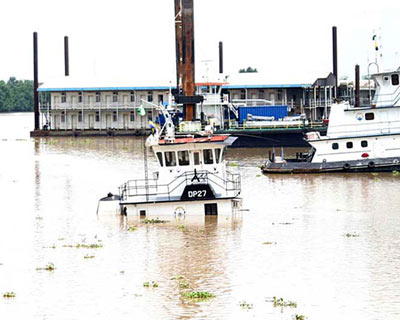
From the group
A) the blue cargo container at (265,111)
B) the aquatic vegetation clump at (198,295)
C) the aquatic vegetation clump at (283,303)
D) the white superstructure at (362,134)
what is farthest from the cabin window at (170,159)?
the blue cargo container at (265,111)

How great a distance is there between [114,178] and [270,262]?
27065 millimetres

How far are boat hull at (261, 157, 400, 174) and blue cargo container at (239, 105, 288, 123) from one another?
30076mm

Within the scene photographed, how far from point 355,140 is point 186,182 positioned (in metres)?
22.0

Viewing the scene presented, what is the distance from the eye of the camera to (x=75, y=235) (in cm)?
3500

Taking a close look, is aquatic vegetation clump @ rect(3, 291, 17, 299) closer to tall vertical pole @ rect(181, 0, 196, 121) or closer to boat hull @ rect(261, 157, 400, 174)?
boat hull @ rect(261, 157, 400, 174)

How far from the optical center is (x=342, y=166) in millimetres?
56719

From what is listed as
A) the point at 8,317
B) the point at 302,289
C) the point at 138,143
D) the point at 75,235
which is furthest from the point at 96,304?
the point at 138,143

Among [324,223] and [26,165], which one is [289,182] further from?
[26,165]

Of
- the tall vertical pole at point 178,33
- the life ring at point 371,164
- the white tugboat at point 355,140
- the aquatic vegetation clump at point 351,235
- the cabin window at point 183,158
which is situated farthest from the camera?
the tall vertical pole at point 178,33

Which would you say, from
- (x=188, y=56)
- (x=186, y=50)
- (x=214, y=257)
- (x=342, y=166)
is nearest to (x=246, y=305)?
(x=214, y=257)

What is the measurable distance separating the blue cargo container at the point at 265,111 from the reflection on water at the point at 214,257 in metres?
37.2

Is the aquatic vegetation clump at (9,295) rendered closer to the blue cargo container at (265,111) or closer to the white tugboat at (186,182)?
the white tugboat at (186,182)

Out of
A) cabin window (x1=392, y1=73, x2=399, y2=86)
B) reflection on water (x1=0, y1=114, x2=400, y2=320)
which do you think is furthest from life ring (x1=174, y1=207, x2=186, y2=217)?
cabin window (x1=392, y1=73, x2=399, y2=86)

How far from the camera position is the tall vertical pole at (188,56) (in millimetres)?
76188
